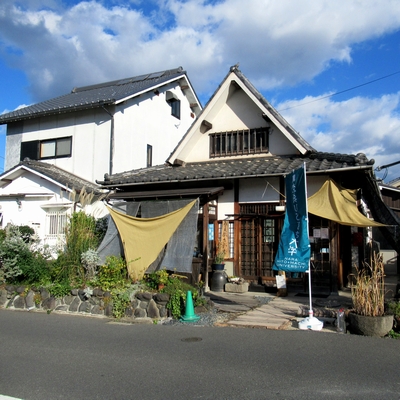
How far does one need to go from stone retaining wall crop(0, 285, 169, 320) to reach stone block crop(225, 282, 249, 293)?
3.36m

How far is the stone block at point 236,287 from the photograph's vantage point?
12406mm

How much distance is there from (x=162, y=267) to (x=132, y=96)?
35.9 ft

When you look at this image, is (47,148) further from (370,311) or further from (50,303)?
(370,311)

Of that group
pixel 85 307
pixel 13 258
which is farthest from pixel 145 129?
pixel 85 307

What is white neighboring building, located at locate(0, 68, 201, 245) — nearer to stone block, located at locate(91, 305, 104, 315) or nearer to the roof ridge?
the roof ridge

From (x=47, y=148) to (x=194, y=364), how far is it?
1665cm

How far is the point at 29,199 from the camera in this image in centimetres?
1805

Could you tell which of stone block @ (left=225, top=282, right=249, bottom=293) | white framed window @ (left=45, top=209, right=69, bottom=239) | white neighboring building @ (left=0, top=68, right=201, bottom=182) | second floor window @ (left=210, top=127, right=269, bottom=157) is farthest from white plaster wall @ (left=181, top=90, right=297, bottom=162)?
white framed window @ (left=45, top=209, right=69, bottom=239)

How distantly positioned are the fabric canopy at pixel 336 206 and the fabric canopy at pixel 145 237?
10.8 ft

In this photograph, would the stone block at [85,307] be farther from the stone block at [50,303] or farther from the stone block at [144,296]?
the stone block at [144,296]

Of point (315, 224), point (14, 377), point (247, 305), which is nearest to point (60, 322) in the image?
point (14, 377)

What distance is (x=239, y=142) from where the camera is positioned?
15062mm

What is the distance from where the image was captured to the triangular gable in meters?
14.2

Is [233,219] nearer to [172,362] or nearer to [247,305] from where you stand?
[247,305]
